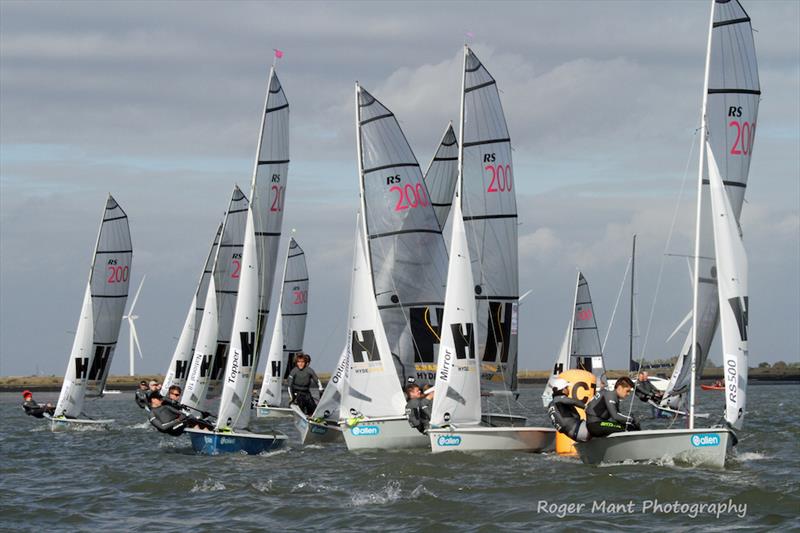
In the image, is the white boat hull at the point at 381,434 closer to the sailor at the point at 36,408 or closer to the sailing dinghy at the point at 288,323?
the sailor at the point at 36,408

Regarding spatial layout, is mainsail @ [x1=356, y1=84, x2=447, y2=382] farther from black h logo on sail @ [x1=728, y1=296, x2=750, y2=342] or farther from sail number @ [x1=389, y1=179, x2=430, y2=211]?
black h logo on sail @ [x1=728, y1=296, x2=750, y2=342]

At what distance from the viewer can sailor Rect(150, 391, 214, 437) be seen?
28469 millimetres

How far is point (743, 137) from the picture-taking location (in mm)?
27078

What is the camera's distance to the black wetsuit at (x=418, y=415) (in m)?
27.6

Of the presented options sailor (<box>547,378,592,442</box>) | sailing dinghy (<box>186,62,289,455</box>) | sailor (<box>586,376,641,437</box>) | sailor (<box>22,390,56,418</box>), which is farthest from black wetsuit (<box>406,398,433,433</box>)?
sailor (<box>22,390,56,418</box>)

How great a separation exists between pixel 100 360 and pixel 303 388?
1403 centimetres

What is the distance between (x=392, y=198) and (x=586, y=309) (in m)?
29.0

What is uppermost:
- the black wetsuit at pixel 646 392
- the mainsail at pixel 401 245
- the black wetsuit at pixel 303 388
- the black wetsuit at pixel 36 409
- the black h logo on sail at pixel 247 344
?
the mainsail at pixel 401 245

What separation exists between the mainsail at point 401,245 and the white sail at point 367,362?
2.77m

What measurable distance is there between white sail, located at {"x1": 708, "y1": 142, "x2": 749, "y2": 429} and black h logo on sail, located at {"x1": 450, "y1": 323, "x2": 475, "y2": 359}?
613cm

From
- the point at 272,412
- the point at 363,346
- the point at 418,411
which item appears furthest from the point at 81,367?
the point at 418,411

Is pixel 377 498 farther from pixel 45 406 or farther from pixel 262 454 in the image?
pixel 45 406

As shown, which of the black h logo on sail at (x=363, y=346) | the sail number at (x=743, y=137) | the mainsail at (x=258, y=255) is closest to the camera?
the sail number at (x=743, y=137)

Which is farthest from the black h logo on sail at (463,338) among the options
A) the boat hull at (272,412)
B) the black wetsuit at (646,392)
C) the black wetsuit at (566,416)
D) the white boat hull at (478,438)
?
the boat hull at (272,412)
